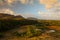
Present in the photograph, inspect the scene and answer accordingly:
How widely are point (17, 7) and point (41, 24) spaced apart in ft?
3.33

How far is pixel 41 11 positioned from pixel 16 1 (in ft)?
3.04

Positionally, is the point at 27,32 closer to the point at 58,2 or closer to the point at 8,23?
the point at 8,23

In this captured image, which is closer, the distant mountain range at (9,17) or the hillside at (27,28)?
the hillside at (27,28)

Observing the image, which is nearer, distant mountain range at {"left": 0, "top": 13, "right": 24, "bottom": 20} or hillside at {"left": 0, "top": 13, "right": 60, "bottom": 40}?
hillside at {"left": 0, "top": 13, "right": 60, "bottom": 40}

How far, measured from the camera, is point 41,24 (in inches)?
201

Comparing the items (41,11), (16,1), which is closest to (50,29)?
(41,11)

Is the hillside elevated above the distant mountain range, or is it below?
below

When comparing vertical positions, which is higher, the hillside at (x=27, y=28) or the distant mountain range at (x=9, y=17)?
the distant mountain range at (x=9, y=17)

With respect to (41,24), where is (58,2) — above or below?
above

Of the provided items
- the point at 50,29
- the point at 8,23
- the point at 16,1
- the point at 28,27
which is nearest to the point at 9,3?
the point at 16,1

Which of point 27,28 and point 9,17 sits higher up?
point 9,17

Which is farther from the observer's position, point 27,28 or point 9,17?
point 9,17

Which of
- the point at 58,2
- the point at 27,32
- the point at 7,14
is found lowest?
the point at 27,32

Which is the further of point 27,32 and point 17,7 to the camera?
point 17,7
